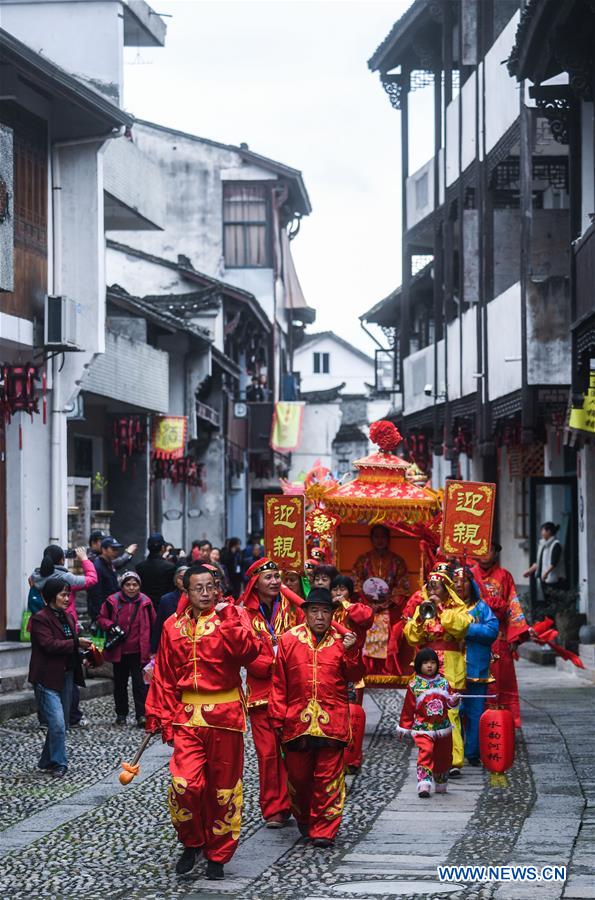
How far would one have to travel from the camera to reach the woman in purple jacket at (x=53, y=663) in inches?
512

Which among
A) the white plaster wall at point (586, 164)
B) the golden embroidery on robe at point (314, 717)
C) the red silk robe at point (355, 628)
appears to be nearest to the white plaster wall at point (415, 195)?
the white plaster wall at point (586, 164)

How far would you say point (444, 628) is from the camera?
12828 millimetres

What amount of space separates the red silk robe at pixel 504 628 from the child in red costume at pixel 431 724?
1.96 metres

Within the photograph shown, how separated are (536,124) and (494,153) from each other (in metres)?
2.47

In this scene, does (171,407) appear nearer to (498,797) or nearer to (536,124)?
(536,124)

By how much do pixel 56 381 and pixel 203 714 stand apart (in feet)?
39.4

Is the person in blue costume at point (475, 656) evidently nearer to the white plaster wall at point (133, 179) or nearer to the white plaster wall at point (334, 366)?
the white plaster wall at point (133, 179)

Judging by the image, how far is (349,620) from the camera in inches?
485

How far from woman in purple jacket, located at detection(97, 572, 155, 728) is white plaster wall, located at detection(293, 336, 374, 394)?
64368 millimetres

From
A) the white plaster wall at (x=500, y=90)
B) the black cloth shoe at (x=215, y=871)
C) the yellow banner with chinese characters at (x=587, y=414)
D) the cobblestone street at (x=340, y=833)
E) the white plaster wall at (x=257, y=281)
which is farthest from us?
the white plaster wall at (x=257, y=281)

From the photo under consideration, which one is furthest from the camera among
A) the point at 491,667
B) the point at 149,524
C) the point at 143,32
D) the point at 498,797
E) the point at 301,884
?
the point at 149,524

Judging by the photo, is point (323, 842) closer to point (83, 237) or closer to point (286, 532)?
point (286, 532)

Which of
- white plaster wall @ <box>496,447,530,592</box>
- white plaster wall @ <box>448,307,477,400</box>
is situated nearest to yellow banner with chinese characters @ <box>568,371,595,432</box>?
white plaster wall @ <box>448,307,477,400</box>

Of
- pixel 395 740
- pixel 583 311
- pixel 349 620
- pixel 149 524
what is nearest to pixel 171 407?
pixel 149 524
